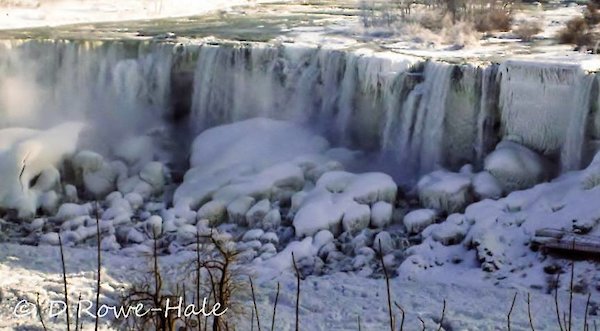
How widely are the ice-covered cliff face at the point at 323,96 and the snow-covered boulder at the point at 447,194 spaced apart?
115 centimetres

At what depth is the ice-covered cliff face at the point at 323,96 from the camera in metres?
14.2

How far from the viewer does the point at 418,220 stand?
1292 centimetres

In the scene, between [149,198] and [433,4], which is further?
[433,4]

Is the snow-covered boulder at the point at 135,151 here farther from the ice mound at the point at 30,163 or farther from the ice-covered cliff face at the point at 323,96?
the ice mound at the point at 30,163

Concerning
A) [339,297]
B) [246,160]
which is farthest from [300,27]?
[339,297]

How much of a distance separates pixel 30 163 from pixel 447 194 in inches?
237

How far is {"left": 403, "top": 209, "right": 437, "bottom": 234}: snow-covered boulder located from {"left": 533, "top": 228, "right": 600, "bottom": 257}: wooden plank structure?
4.67ft

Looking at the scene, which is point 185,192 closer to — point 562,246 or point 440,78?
point 440,78

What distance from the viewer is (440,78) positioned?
588 inches

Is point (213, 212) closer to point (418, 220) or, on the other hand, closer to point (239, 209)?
point (239, 209)

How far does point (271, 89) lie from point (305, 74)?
1.99 feet

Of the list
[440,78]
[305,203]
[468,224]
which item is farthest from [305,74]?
[468,224]

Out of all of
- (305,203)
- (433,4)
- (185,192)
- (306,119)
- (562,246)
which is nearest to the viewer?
(562,246)

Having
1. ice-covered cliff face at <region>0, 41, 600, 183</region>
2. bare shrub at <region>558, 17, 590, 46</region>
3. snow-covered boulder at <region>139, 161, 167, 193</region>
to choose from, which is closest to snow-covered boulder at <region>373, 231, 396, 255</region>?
ice-covered cliff face at <region>0, 41, 600, 183</region>
